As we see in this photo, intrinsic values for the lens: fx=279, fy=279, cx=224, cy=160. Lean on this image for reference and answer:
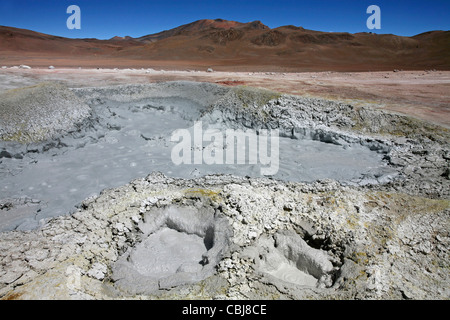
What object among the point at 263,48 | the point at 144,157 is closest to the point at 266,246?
the point at 144,157

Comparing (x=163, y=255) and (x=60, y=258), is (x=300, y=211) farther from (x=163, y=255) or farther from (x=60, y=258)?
(x=60, y=258)

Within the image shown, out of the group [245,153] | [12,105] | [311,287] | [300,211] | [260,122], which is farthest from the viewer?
[260,122]

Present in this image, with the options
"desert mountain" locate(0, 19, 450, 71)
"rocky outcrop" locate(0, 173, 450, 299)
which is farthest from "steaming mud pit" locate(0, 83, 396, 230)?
"desert mountain" locate(0, 19, 450, 71)

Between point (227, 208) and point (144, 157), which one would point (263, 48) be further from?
point (227, 208)

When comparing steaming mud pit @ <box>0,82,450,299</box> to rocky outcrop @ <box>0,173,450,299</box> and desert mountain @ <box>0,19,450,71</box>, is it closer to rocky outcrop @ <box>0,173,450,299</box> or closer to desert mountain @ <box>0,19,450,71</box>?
rocky outcrop @ <box>0,173,450,299</box>

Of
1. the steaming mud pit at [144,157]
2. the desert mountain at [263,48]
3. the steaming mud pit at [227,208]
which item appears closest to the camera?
the steaming mud pit at [227,208]

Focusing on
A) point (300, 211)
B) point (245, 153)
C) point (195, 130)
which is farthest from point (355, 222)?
point (195, 130)

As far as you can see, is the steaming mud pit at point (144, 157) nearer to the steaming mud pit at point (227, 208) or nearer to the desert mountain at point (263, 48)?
the steaming mud pit at point (227, 208)

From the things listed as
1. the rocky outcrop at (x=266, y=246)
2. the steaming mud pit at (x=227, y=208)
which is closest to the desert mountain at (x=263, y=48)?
the steaming mud pit at (x=227, y=208)
